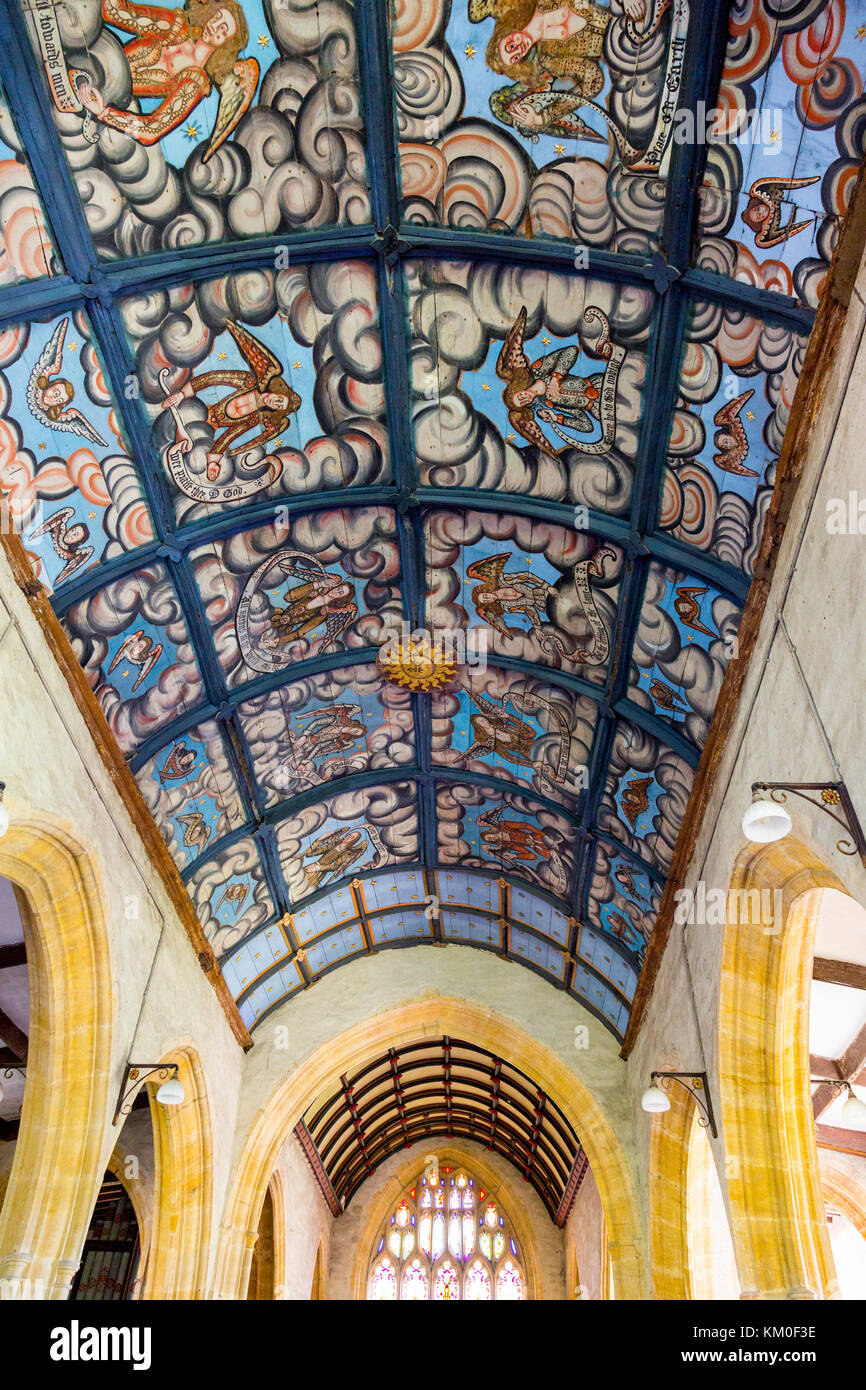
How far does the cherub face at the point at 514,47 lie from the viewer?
5320mm

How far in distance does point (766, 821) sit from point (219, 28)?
17.2ft

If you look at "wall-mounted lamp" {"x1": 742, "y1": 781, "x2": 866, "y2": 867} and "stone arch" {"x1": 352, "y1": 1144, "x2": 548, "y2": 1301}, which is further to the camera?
"stone arch" {"x1": 352, "y1": 1144, "x2": 548, "y2": 1301}

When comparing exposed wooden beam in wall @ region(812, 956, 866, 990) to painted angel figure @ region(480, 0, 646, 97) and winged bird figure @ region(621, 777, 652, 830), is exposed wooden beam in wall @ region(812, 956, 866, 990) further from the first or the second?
painted angel figure @ region(480, 0, 646, 97)

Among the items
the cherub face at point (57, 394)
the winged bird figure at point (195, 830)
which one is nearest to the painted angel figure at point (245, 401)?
the cherub face at point (57, 394)

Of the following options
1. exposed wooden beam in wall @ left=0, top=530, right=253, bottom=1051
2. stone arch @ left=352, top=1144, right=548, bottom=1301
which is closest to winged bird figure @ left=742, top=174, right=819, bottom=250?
exposed wooden beam in wall @ left=0, top=530, right=253, bottom=1051

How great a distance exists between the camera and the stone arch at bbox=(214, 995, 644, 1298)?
11820 mm

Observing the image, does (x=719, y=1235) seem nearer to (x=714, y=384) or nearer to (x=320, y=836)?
(x=320, y=836)

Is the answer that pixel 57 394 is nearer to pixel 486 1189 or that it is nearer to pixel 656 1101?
pixel 656 1101

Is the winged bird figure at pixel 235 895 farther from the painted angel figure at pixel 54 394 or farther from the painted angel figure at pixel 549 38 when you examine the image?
the painted angel figure at pixel 549 38

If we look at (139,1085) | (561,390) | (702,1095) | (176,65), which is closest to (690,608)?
(561,390)

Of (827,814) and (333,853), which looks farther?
(333,853)

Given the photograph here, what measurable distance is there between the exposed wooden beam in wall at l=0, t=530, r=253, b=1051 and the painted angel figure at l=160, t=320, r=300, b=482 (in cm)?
149

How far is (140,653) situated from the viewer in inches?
319

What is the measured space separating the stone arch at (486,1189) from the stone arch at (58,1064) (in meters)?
14.4
